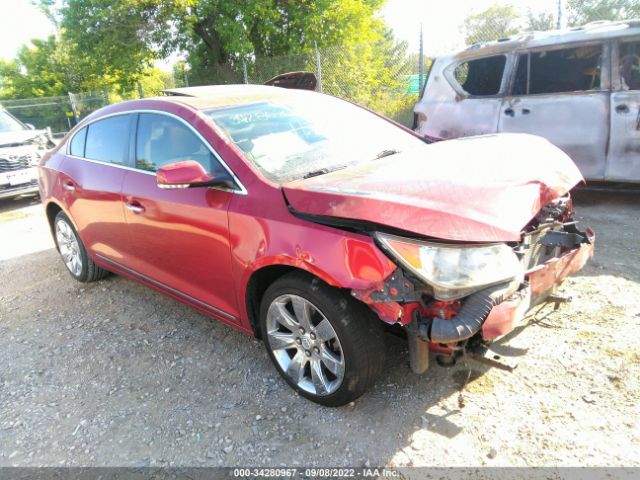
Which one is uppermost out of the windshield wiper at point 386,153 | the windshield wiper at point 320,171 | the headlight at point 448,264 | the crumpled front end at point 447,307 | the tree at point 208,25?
the tree at point 208,25

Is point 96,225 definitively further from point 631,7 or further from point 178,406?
point 631,7

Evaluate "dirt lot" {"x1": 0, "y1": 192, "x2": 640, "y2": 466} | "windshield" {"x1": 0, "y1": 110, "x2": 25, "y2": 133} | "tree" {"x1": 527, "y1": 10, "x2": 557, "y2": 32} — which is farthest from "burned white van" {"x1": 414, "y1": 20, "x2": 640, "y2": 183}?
"windshield" {"x1": 0, "y1": 110, "x2": 25, "y2": 133}

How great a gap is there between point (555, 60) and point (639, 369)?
4.16 meters

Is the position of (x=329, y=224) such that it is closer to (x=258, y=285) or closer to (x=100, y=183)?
(x=258, y=285)

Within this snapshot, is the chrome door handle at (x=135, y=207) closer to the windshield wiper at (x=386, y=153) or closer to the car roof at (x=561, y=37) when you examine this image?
the windshield wiper at (x=386, y=153)

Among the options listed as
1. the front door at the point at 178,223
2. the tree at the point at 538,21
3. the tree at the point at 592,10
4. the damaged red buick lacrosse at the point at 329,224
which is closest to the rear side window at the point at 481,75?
the damaged red buick lacrosse at the point at 329,224

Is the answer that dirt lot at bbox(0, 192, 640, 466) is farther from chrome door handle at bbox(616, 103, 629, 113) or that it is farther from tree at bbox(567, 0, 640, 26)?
tree at bbox(567, 0, 640, 26)

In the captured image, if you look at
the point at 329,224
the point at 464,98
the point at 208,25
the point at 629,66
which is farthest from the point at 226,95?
the point at 208,25

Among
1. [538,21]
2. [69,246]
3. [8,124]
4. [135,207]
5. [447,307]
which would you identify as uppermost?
[538,21]

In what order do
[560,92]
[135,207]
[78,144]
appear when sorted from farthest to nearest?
[560,92]
[78,144]
[135,207]

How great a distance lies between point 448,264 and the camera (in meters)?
2.13

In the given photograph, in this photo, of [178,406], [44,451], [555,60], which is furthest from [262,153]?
[555,60]

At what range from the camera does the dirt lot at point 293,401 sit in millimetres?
2320

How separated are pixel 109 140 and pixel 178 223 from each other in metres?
1.32
